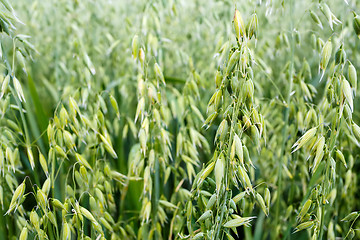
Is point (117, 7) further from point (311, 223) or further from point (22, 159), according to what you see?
point (311, 223)

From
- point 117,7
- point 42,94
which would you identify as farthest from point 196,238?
point 117,7

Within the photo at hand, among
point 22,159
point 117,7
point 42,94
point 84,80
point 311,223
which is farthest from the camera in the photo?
point 117,7

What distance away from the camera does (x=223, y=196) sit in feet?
3.50

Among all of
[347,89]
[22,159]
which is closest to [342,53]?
[347,89]

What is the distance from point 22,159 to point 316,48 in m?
1.36

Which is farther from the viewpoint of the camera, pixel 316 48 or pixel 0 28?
pixel 316 48

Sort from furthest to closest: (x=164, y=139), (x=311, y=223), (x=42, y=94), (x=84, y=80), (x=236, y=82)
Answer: (x=42, y=94)
(x=84, y=80)
(x=164, y=139)
(x=311, y=223)
(x=236, y=82)

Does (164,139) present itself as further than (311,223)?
Yes

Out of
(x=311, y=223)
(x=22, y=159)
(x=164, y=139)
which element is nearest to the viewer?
(x=311, y=223)

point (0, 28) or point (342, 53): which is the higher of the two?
point (0, 28)

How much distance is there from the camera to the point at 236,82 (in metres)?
0.98

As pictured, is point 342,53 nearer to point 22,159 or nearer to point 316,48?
point 316,48

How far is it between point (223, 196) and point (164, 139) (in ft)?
1.26

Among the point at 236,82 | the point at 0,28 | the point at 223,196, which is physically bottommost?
the point at 223,196
